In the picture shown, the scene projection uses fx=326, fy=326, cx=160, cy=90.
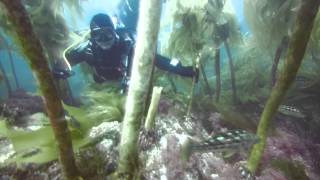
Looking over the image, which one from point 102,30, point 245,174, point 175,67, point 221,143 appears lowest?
point 245,174

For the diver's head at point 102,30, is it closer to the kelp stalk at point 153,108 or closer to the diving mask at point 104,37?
the diving mask at point 104,37

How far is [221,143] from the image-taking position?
3576 mm

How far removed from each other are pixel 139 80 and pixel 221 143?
3.91 feet

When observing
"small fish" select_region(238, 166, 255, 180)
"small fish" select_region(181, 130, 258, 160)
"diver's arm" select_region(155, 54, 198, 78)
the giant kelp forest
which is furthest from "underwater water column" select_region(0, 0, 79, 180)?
"diver's arm" select_region(155, 54, 198, 78)

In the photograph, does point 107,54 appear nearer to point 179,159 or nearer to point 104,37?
point 104,37

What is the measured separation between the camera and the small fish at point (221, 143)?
11.3 ft

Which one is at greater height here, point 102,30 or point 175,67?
point 102,30

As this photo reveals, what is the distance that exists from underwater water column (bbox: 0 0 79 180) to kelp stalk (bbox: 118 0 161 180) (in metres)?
0.52

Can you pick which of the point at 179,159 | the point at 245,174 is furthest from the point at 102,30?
the point at 245,174

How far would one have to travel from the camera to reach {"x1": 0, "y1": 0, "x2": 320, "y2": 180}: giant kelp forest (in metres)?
3.07

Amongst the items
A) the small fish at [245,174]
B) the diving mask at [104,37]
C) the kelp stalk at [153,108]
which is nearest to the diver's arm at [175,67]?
the diving mask at [104,37]

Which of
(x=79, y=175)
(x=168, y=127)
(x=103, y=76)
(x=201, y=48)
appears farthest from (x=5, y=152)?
Answer: (x=201, y=48)

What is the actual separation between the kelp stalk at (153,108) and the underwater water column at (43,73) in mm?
1272

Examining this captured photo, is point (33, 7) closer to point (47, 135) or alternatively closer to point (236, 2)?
point (47, 135)
